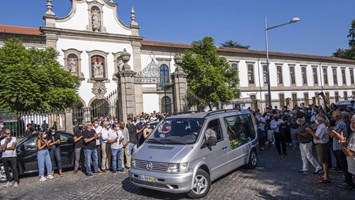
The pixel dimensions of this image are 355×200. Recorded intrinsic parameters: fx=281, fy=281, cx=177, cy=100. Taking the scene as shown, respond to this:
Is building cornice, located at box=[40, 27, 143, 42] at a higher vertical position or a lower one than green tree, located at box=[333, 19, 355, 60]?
lower

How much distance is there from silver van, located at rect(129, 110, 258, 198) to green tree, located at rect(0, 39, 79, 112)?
16005 mm

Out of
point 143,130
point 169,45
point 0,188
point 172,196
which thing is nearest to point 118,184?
point 172,196

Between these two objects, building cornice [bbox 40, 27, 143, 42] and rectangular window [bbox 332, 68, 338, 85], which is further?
rectangular window [bbox 332, 68, 338, 85]

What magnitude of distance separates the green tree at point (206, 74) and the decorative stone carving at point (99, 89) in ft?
27.2

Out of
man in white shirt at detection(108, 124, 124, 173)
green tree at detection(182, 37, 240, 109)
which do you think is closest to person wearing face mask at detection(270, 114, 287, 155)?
man in white shirt at detection(108, 124, 124, 173)

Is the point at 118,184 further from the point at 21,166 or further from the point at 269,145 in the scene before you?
the point at 269,145

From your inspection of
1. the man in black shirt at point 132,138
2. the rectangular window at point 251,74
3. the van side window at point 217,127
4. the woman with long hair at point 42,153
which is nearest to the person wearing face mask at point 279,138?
the van side window at point 217,127

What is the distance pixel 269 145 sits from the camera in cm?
1351

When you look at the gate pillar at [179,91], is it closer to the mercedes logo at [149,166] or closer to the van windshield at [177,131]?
the van windshield at [177,131]

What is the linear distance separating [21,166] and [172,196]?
5.68 meters

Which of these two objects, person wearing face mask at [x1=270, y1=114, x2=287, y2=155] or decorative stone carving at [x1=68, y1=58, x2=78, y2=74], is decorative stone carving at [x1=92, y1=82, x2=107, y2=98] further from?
person wearing face mask at [x1=270, y1=114, x2=287, y2=155]

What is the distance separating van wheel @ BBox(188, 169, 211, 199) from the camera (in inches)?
242

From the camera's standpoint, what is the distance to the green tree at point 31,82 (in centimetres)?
1956

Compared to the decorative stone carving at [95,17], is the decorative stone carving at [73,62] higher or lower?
lower
